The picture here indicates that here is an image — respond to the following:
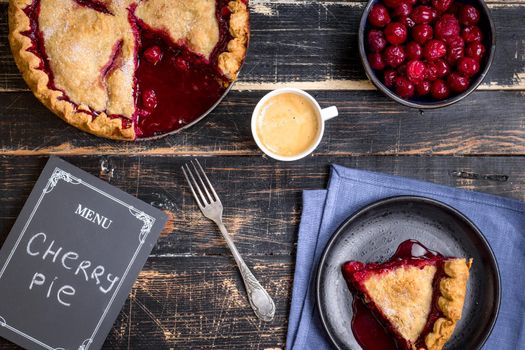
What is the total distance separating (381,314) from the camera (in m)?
2.63

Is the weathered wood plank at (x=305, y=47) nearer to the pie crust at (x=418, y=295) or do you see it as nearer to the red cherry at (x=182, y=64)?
the red cherry at (x=182, y=64)

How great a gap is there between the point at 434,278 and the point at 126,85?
1.62m

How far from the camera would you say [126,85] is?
2.53 meters

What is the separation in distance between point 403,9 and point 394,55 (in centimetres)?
20

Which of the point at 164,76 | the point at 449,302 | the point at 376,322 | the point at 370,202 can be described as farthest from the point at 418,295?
the point at 164,76

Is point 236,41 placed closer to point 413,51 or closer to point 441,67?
point 413,51

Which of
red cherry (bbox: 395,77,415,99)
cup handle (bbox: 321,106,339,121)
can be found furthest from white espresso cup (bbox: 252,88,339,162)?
red cherry (bbox: 395,77,415,99)

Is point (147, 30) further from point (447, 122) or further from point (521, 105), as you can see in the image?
point (521, 105)

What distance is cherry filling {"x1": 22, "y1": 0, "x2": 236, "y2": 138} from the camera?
8.21 ft

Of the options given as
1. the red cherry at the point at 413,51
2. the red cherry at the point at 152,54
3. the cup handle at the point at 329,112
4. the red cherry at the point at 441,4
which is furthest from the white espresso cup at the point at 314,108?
the red cherry at the point at 441,4

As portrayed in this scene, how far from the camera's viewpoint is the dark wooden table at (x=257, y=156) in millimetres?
2688

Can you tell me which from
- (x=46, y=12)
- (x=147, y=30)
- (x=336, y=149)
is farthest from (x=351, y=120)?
(x=46, y=12)

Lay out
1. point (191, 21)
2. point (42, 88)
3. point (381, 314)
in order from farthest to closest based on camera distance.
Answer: point (381, 314) → point (191, 21) → point (42, 88)

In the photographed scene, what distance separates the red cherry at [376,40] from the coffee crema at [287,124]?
0.38 m
